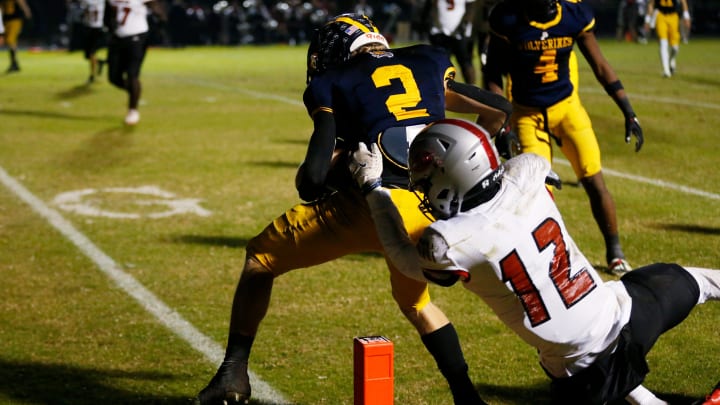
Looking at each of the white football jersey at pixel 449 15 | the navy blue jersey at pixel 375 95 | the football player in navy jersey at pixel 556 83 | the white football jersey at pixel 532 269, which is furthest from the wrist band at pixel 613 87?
the white football jersey at pixel 449 15

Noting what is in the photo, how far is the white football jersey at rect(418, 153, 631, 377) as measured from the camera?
135 inches

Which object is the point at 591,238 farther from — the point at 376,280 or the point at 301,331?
the point at 301,331

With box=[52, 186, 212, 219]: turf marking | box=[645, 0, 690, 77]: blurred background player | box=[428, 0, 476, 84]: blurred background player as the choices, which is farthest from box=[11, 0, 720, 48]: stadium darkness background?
box=[52, 186, 212, 219]: turf marking

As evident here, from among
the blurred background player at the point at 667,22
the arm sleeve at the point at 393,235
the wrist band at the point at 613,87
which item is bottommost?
the blurred background player at the point at 667,22

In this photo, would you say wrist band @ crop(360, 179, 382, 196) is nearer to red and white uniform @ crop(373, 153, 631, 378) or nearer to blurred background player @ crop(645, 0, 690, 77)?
red and white uniform @ crop(373, 153, 631, 378)

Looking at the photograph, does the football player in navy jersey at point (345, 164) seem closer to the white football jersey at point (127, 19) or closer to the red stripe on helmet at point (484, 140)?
the red stripe on helmet at point (484, 140)

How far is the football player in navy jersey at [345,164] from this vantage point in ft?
13.7

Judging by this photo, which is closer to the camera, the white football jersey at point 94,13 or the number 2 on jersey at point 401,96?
the number 2 on jersey at point 401,96

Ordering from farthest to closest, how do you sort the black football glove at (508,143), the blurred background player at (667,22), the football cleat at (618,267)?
the blurred background player at (667,22)
the football cleat at (618,267)
the black football glove at (508,143)

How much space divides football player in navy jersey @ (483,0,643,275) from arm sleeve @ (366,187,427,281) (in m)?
3.15

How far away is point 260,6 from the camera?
122 feet

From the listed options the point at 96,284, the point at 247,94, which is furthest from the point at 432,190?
the point at 247,94

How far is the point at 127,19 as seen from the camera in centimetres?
1380

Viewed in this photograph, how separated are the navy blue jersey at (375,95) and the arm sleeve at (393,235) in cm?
47
